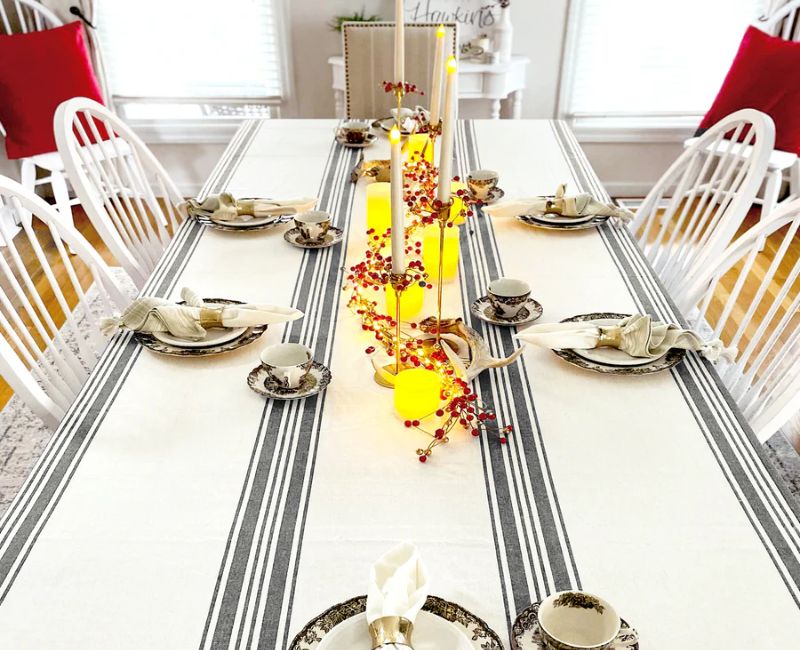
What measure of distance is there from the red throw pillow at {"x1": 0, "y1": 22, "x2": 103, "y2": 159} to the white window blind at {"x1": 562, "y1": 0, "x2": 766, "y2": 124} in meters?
2.16

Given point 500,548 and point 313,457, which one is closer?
point 500,548

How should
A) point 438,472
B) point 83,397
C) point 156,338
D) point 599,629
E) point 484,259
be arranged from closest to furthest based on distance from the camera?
1. point 599,629
2. point 438,472
3. point 83,397
4. point 156,338
5. point 484,259

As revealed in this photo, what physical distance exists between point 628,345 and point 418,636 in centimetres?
61

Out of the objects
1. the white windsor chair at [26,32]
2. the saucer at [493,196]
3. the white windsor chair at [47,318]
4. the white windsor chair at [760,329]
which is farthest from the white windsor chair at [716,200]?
the white windsor chair at [26,32]

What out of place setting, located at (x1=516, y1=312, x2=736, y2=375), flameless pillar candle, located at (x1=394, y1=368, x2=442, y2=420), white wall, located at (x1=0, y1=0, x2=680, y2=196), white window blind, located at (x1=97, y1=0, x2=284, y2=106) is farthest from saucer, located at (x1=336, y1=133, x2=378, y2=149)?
white window blind, located at (x1=97, y1=0, x2=284, y2=106)

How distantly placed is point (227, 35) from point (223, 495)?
3063 millimetres

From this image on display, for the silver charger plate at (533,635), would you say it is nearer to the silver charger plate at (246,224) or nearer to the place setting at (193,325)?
the place setting at (193,325)

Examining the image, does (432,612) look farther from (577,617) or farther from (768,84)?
(768,84)

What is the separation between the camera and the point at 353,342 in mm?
1290

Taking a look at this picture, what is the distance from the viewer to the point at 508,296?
1302 mm

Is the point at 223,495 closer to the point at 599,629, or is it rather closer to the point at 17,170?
the point at 599,629

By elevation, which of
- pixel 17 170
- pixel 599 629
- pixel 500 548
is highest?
pixel 17 170

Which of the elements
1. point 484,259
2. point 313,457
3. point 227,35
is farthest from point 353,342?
point 227,35

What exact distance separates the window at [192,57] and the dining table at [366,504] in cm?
254
